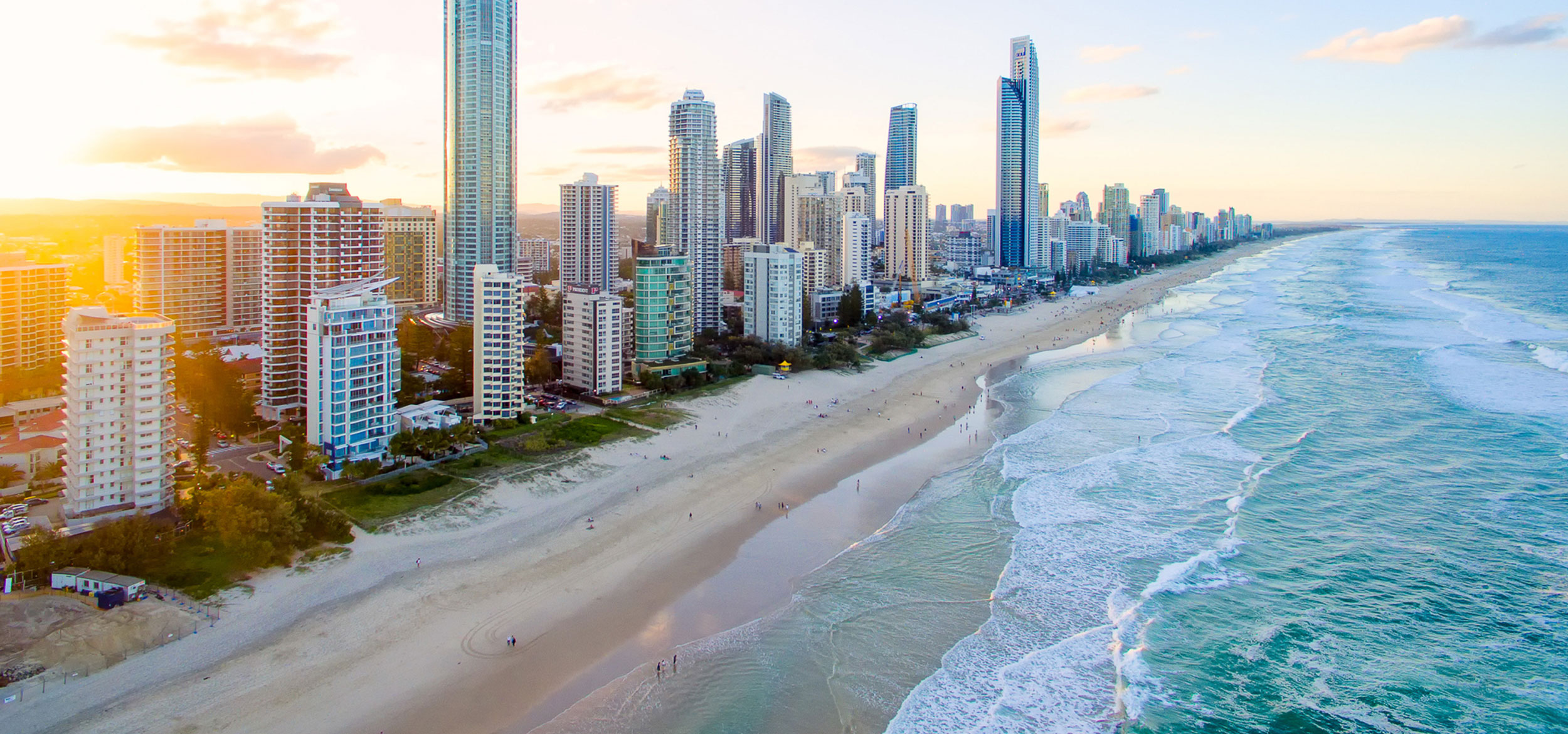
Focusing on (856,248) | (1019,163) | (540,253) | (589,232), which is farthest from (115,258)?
(1019,163)

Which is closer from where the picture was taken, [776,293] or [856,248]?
[776,293]

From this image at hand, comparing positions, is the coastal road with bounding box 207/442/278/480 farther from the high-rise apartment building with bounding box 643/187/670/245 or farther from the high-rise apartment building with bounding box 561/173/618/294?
the high-rise apartment building with bounding box 643/187/670/245

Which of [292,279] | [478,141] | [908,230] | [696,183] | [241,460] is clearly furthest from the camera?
[908,230]

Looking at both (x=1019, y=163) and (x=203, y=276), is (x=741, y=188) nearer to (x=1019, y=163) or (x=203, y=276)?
(x=1019, y=163)

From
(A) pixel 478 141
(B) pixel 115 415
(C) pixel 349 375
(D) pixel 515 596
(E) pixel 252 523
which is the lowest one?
(D) pixel 515 596

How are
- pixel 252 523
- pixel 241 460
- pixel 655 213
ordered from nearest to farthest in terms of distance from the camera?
pixel 252 523 < pixel 241 460 < pixel 655 213

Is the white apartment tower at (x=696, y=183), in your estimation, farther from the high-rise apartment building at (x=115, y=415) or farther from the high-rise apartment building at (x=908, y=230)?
the high-rise apartment building at (x=115, y=415)

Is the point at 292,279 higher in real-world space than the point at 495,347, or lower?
higher

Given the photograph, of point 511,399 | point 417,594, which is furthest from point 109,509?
point 511,399
